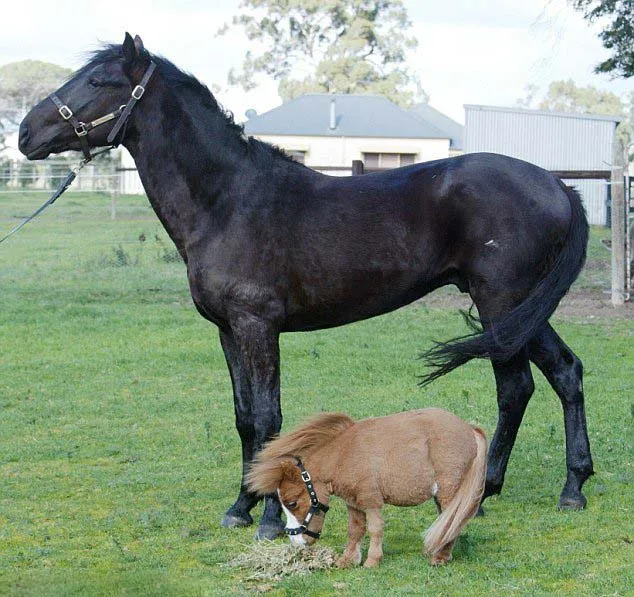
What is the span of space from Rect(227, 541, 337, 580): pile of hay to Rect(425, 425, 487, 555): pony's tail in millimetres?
473

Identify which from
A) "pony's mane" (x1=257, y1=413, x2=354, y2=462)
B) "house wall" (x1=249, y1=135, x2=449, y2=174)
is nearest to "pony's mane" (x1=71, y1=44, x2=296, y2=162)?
"pony's mane" (x1=257, y1=413, x2=354, y2=462)

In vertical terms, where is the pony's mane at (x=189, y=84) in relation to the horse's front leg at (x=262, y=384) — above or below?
above

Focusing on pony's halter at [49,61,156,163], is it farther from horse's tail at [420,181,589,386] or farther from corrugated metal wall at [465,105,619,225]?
corrugated metal wall at [465,105,619,225]

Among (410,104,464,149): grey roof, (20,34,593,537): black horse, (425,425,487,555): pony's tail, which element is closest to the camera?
(425,425,487,555): pony's tail

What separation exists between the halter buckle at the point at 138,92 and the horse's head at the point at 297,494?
2061 mm

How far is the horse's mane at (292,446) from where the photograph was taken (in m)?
4.25

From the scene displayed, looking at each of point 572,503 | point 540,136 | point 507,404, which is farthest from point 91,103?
point 540,136

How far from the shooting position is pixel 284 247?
16.2 ft

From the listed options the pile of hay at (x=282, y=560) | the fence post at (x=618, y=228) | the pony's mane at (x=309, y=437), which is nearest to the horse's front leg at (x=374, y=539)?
the pile of hay at (x=282, y=560)

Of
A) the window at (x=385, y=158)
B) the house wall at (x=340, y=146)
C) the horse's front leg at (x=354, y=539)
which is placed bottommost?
the horse's front leg at (x=354, y=539)

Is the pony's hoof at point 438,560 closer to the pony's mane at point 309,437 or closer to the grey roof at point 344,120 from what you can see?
the pony's mane at point 309,437

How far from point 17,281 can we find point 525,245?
1118cm

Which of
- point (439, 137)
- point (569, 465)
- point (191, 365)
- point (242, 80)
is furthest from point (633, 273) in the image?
point (242, 80)

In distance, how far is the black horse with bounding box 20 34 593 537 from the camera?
4.87m
